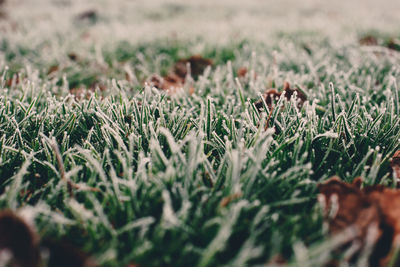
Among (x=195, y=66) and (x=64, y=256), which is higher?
(x=195, y=66)

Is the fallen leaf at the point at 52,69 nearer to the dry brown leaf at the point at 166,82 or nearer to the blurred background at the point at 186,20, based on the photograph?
the dry brown leaf at the point at 166,82

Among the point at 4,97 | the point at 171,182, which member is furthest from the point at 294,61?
the point at 4,97

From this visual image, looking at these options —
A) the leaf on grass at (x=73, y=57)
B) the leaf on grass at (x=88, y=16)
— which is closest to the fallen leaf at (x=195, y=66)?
the leaf on grass at (x=73, y=57)

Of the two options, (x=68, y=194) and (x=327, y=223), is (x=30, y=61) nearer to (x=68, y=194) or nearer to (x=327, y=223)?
(x=68, y=194)

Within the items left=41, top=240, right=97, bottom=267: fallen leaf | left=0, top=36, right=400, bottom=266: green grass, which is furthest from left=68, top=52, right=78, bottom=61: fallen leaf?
left=41, top=240, right=97, bottom=267: fallen leaf

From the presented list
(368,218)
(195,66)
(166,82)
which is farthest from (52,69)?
(368,218)

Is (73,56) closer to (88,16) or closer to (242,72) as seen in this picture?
(242,72)
